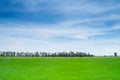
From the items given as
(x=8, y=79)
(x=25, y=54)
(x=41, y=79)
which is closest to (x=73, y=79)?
(x=41, y=79)

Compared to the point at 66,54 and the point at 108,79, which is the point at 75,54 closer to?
the point at 66,54

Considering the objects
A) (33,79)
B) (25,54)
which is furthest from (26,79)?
(25,54)

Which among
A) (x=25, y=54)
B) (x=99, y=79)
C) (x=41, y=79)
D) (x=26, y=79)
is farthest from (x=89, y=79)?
(x=25, y=54)

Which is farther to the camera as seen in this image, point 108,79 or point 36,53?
point 36,53

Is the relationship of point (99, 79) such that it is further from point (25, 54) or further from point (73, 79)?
point (25, 54)

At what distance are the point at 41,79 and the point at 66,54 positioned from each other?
140 meters

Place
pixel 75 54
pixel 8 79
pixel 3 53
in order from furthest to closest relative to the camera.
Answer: pixel 75 54 < pixel 3 53 < pixel 8 79

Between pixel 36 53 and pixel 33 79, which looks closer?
pixel 33 79

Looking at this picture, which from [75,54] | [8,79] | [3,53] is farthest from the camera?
[75,54]

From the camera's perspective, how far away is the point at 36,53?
513ft

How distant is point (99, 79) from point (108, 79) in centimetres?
103

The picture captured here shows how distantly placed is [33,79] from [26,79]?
2.67 ft

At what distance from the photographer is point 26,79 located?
74.8 feet

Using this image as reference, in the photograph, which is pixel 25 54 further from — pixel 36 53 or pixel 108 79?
pixel 108 79
